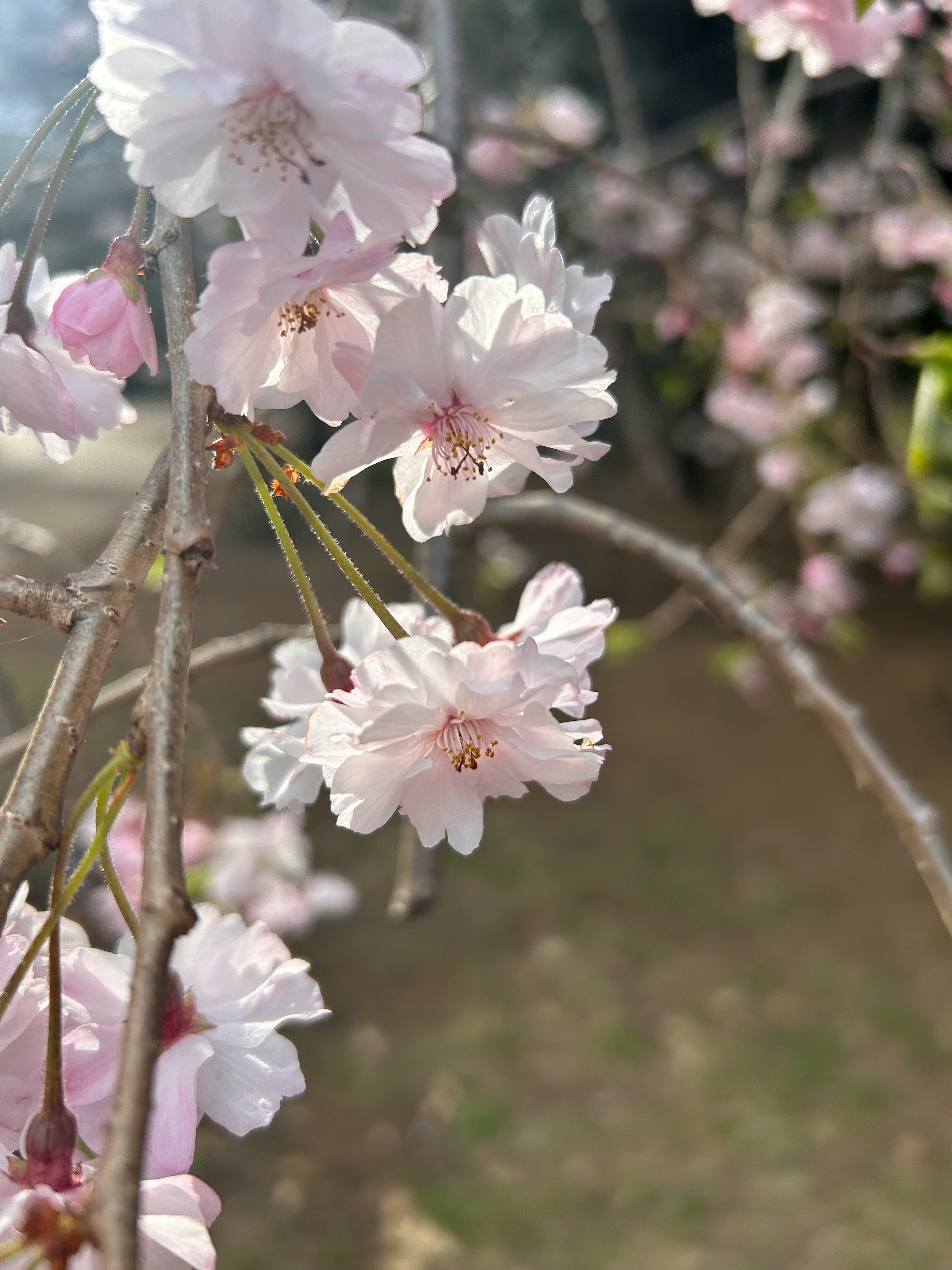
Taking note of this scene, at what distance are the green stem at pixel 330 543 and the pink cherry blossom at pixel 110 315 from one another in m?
0.09

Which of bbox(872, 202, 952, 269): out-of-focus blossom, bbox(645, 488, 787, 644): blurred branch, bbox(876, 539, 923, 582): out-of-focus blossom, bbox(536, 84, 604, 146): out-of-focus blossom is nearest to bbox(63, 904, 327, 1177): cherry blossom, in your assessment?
bbox(645, 488, 787, 644): blurred branch

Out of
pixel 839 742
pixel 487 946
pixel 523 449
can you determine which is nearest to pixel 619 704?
pixel 487 946

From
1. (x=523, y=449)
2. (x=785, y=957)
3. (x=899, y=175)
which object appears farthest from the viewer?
(x=899, y=175)

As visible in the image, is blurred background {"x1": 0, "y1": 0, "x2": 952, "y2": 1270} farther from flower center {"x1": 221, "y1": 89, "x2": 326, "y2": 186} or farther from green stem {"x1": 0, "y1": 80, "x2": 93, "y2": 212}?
flower center {"x1": 221, "y1": 89, "x2": 326, "y2": 186}

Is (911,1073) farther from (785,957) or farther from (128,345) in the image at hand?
(128,345)

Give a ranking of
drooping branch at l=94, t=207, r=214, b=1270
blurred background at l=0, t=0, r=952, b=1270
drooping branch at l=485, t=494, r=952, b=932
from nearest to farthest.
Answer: drooping branch at l=94, t=207, r=214, b=1270 < drooping branch at l=485, t=494, r=952, b=932 < blurred background at l=0, t=0, r=952, b=1270

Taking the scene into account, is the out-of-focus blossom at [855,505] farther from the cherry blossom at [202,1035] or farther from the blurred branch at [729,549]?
the cherry blossom at [202,1035]

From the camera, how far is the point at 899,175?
330 cm

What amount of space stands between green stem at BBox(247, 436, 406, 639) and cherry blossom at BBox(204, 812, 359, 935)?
1.75 metres

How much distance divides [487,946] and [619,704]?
139 centimetres

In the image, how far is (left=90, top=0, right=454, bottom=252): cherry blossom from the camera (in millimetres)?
325

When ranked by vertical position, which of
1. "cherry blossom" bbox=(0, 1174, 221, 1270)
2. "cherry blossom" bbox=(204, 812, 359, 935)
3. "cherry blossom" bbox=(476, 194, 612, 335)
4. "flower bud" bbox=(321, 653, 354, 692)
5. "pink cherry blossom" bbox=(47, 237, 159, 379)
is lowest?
"cherry blossom" bbox=(0, 1174, 221, 1270)

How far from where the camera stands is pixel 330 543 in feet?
1.46

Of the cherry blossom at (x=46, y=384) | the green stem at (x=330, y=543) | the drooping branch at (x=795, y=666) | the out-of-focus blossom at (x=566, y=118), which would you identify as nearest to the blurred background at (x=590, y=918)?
the out-of-focus blossom at (x=566, y=118)
